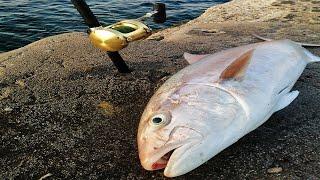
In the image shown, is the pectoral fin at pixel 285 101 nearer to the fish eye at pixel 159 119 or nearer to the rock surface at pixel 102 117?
the rock surface at pixel 102 117

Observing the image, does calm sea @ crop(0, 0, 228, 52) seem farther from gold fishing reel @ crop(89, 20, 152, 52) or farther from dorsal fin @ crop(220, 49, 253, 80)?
dorsal fin @ crop(220, 49, 253, 80)

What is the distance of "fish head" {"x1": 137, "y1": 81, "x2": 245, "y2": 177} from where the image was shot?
8.67ft

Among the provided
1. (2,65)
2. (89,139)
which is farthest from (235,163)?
(2,65)

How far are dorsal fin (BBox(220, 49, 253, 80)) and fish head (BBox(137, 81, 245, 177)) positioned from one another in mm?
190

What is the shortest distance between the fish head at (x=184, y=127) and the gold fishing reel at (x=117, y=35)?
67 cm

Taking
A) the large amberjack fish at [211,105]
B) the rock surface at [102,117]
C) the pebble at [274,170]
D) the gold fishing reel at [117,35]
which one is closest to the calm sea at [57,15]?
the rock surface at [102,117]

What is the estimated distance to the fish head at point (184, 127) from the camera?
8.67ft

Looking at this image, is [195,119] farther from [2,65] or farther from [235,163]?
[2,65]

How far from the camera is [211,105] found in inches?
116

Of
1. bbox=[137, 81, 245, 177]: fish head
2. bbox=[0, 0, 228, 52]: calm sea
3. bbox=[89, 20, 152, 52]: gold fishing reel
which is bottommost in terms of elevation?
bbox=[0, 0, 228, 52]: calm sea

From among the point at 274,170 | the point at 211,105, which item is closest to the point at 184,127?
the point at 211,105

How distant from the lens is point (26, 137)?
11.5 ft

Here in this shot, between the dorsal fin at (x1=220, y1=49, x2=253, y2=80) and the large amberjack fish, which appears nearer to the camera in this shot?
the large amberjack fish

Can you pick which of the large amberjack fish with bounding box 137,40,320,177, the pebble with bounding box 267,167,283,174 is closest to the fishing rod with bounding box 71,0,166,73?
the large amberjack fish with bounding box 137,40,320,177
